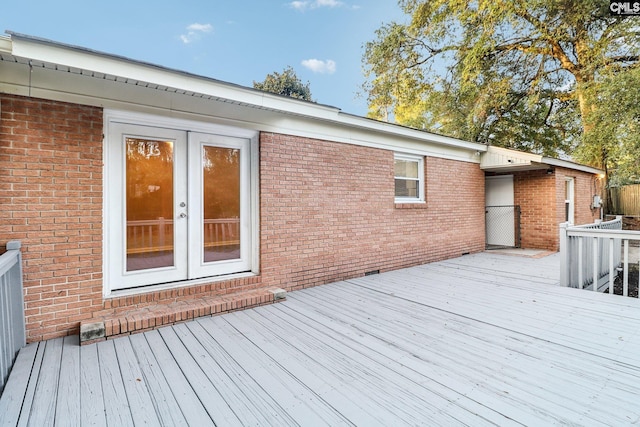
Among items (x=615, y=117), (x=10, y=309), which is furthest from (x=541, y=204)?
(x=10, y=309)

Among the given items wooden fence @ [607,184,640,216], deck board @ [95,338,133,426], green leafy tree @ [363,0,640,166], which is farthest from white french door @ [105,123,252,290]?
wooden fence @ [607,184,640,216]

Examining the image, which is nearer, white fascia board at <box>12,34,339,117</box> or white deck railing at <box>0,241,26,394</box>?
white deck railing at <box>0,241,26,394</box>

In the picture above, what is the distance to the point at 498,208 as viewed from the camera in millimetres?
9258

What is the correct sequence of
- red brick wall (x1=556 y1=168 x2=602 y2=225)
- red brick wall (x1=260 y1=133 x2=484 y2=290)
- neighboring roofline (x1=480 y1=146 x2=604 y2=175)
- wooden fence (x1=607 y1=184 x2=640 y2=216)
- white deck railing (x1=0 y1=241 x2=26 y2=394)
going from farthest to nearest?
wooden fence (x1=607 y1=184 x2=640 y2=216), red brick wall (x1=556 y1=168 x2=602 y2=225), neighboring roofline (x1=480 y1=146 x2=604 y2=175), red brick wall (x1=260 y1=133 x2=484 y2=290), white deck railing (x1=0 y1=241 x2=26 y2=394)

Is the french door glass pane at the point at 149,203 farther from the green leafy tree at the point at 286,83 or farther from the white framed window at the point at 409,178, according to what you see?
the green leafy tree at the point at 286,83

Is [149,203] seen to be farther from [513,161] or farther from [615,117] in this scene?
[615,117]

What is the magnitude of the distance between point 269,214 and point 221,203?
68 centimetres

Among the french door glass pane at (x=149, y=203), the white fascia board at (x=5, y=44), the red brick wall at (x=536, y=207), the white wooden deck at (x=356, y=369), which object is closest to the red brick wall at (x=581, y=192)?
the red brick wall at (x=536, y=207)

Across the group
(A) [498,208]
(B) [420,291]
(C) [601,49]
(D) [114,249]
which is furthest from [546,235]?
(D) [114,249]

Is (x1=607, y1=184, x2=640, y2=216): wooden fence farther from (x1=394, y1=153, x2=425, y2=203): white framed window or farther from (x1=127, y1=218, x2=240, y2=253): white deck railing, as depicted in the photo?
(x1=127, y1=218, x2=240, y2=253): white deck railing

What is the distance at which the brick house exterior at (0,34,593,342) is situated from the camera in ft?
9.45

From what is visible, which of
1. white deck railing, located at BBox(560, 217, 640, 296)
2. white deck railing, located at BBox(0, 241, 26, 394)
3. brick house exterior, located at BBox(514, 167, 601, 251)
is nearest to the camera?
white deck railing, located at BBox(0, 241, 26, 394)

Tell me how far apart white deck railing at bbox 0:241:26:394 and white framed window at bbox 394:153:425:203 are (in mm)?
5693

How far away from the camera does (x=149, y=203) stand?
369cm
